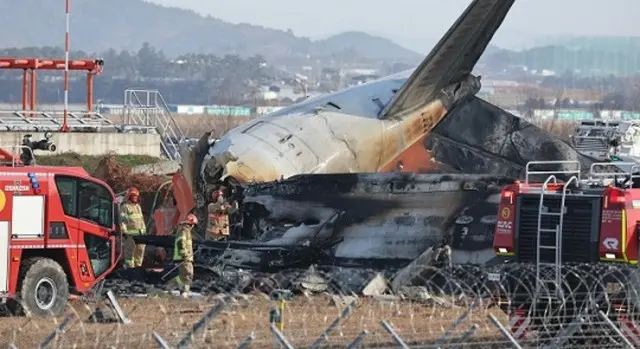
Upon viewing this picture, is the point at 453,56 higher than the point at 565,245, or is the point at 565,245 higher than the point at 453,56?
the point at 453,56

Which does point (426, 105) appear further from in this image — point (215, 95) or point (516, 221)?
point (215, 95)

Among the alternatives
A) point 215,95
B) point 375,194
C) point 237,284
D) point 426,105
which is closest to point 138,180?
point 426,105

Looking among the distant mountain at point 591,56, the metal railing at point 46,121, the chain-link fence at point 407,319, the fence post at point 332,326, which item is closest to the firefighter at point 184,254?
the chain-link fence at point 407,319

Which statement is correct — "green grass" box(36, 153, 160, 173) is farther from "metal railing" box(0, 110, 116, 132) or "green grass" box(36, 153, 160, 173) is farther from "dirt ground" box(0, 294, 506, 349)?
"dirt ground" box(0, 294, 506, 349)

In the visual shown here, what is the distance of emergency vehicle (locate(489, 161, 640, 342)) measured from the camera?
1670cm

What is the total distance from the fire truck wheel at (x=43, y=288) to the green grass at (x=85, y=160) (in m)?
19.1

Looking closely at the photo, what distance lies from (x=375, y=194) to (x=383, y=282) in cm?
314

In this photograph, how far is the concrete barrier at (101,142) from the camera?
42469 millimetres

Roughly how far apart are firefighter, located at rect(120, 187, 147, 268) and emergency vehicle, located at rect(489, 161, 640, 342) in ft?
30.3

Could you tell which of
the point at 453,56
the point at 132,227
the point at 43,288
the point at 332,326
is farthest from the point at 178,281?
the point at 453,56

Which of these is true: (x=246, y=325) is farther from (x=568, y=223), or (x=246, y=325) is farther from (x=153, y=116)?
(x=153, y=116)

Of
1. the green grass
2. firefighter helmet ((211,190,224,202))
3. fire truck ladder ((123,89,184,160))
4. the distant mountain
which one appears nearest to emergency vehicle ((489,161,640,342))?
firefighter helmet ((211,190,224,202))

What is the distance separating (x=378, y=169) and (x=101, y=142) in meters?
16.4

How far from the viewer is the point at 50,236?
20797 millimetres
